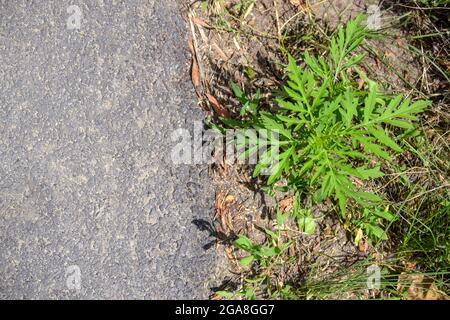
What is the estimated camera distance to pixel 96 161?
2.96 m

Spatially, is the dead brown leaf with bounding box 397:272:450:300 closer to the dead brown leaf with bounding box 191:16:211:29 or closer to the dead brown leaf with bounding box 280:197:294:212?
the dead brown leaf with bounding box 280:197:294:212

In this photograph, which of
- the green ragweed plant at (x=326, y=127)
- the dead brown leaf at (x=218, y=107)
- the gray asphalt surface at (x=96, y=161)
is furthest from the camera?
the dead brown leaf at (x=218, y=107)

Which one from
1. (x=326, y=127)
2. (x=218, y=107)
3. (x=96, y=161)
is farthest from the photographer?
(x=218, y=107)

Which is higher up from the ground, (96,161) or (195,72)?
(195,72)

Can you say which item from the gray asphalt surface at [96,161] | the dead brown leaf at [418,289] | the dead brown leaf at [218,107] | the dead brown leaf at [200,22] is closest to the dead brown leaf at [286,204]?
the gray asphalt surface at [96,161]

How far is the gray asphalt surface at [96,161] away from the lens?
2.91m

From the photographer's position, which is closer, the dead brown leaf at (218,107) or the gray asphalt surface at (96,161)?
the gray asphalt surface at (96,161)

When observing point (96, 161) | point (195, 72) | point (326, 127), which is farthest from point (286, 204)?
point (96, 161)

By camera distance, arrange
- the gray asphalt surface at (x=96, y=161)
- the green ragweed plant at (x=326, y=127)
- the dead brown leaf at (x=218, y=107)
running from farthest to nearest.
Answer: the dead brown leaf at (x=218, y=107) → the gray asphalt surface at (x=96, y=161) → the green ragweed plant at (x=326, y=127)

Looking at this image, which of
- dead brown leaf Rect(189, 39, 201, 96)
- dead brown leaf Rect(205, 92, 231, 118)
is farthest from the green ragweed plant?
dead brown leaf Rect(189, 39, 201, 96)

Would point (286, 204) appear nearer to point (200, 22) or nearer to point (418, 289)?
point (418, 289)

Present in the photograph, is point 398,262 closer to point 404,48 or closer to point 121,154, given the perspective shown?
point 404,48

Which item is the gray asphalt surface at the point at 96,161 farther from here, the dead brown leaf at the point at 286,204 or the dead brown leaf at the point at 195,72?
the dead brown leaf at the point at 286,204

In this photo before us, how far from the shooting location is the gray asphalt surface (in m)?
2.91
